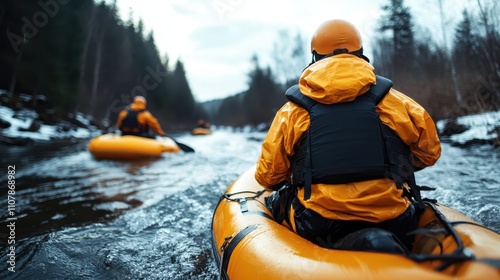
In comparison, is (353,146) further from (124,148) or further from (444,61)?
(444,61)

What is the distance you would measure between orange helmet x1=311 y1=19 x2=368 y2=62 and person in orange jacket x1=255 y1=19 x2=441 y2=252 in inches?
3.8

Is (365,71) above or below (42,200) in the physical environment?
above

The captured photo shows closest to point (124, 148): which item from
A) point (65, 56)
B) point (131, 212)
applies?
point (131, 212)

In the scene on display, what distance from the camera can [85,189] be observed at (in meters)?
5.03

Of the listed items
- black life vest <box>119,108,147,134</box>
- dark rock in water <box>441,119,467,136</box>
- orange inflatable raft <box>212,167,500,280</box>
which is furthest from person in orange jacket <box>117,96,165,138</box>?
dark rock in water <box>441,119,467,136</box>

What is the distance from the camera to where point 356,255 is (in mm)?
1406

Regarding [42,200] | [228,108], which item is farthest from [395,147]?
[228,108]

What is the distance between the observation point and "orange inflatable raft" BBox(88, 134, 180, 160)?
7.68 m

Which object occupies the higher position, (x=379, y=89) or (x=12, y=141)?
(x=379, y=89)

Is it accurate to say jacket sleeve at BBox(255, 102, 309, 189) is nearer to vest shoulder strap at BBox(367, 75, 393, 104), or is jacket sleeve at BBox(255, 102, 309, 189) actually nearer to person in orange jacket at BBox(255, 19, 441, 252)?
person in orange jacket at BBox(255, 19, 441, 252)

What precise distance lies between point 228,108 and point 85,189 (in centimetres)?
7368

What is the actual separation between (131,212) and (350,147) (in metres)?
3.20

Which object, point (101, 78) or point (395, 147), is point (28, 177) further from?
point (101, 78)

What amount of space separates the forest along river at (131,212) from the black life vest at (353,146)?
138 cm
